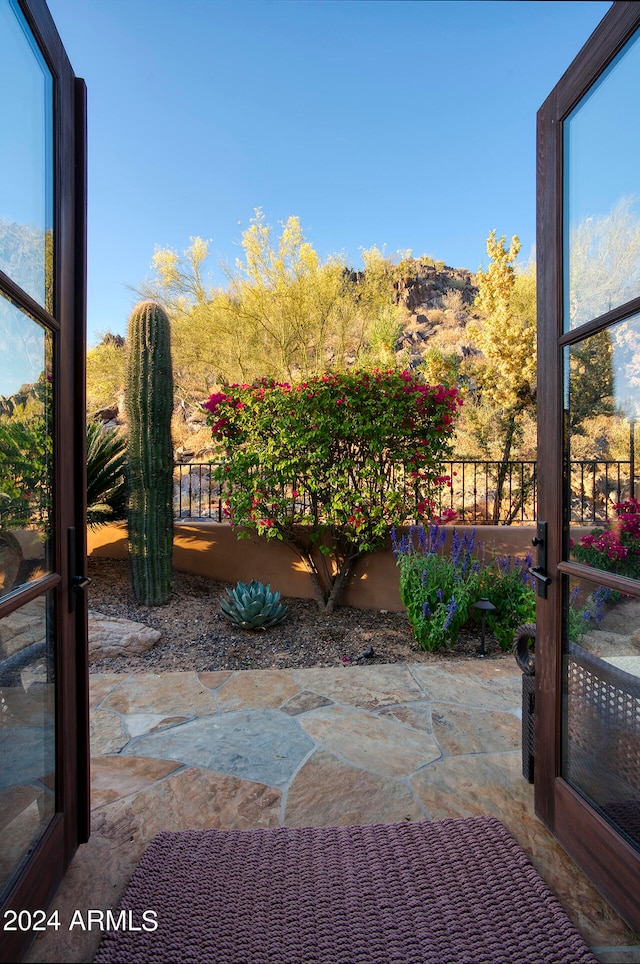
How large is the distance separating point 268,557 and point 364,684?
82.9 inches

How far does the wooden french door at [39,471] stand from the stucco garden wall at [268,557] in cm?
320

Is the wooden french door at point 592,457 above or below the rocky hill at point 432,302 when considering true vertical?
below

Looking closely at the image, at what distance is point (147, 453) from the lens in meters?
4.31

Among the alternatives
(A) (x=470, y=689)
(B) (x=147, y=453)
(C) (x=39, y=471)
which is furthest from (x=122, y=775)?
(B) (x=147, y=453)

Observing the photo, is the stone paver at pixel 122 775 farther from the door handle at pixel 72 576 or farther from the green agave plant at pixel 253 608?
the green agave plant at pixel 253 608

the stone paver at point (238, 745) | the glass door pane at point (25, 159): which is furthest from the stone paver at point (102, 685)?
the glass door pane at point (25, 159)

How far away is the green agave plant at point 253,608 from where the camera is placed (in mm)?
3920

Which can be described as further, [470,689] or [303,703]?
[470,689]

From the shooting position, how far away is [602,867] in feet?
4.42

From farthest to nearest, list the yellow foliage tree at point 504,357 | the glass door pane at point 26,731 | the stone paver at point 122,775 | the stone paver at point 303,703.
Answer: the yellow foliage tree at point 504,357, the stone paver at point 303,703, the stone paver at point 122,775, the glass door pane at point 26,731

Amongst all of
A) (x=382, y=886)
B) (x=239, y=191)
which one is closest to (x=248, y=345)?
(x=239, y=191)

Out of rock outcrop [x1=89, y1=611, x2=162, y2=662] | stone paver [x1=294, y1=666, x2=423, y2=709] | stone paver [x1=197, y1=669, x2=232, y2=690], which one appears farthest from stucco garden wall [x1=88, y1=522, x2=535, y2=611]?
stone paver [x1=197, y1=669, x2=232, y2=690]

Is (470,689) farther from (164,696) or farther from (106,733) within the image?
(106,733)

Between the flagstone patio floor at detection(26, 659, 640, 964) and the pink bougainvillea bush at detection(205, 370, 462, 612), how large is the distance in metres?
1.45
